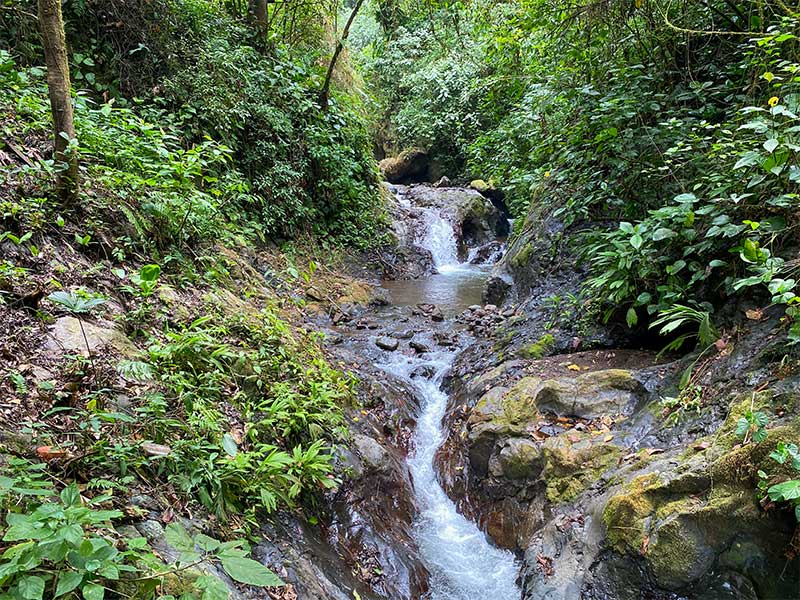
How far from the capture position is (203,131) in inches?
317

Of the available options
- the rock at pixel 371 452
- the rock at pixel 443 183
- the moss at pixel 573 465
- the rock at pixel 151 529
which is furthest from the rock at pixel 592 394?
the rock at pixel 443 183

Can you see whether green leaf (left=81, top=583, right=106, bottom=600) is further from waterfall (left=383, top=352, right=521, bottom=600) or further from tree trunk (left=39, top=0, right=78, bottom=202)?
tree trunk (left=39, top=0, right=78, bottom=202)

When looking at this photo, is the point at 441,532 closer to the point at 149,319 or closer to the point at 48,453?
the point at 149,319

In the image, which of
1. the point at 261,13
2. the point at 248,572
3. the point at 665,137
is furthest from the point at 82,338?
the point at 261,13

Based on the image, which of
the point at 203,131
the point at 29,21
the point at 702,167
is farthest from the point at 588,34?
the point at 29,21

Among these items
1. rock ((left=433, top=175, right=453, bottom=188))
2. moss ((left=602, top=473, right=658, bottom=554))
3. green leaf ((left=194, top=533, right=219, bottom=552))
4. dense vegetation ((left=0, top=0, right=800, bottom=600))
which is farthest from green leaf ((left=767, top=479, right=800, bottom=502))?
rock ((left=433, top=175, right=453, bottom=188))

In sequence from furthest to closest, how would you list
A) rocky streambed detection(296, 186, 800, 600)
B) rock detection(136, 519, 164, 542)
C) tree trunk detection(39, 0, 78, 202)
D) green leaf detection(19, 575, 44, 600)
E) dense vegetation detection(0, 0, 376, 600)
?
tree trunk detection(39, 0, 78, 202)
rocky streambed detection(296, 186, 800, 600)
rock detection(136, 519, 164, 542)
dense vegetation detection(0, 0, 376, 600)
green leaf detection(19, 575, 44, 600)

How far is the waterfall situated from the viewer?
409cm

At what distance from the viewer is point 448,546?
456 centimetres

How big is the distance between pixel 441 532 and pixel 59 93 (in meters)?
5.37

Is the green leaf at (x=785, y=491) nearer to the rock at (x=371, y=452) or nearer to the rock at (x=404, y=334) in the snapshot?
the rock at (x=371, y=452)

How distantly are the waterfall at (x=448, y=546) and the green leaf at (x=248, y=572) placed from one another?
284 centimetres

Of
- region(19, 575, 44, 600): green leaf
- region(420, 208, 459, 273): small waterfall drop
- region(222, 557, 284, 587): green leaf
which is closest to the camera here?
region(19, 575, 44, 600): green leaf

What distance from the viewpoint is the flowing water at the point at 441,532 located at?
411 centimetres
